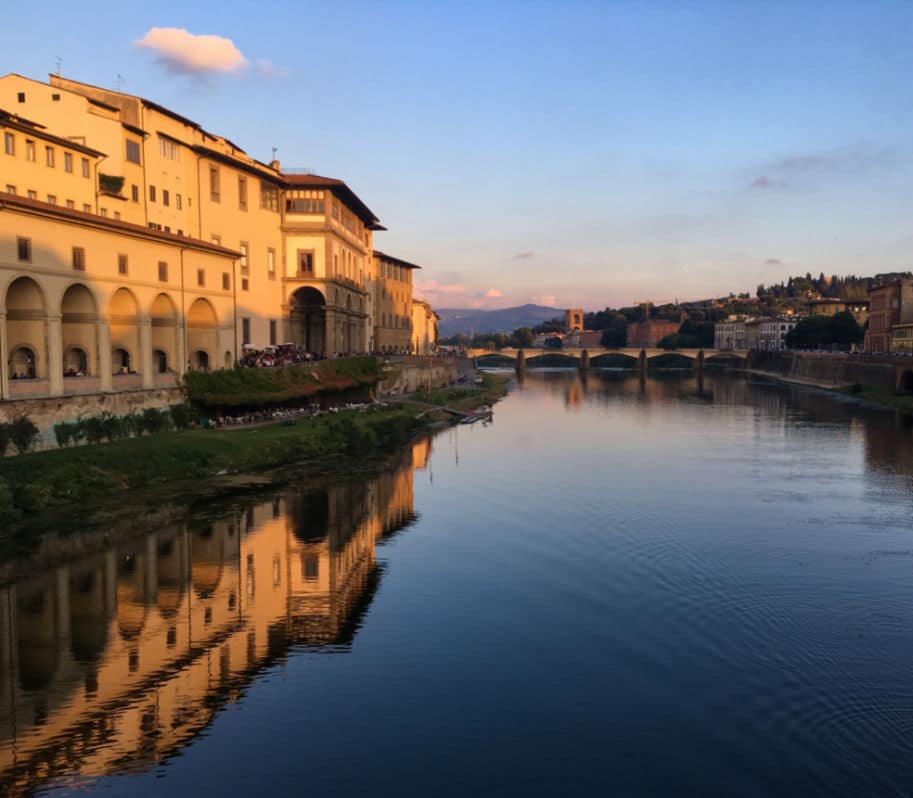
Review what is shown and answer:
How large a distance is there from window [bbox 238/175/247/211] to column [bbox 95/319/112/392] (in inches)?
754

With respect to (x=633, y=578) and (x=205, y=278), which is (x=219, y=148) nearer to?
(x=205, y=278)

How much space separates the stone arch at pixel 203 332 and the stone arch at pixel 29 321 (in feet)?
37.7

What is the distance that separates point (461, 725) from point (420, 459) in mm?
27189

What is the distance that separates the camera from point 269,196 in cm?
5125

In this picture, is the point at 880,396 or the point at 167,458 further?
the point at 880,396

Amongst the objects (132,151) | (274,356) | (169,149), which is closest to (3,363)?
(132,151)

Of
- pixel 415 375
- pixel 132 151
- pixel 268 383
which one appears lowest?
pixel 415 375

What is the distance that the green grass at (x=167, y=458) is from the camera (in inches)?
983

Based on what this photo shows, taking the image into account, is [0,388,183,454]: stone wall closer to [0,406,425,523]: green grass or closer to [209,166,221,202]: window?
[0,406,425,523]: green grass

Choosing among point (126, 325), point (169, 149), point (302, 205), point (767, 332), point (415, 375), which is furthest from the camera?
point (767, 332)

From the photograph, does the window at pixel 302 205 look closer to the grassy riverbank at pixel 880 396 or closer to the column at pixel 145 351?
the column at pixel 145 351

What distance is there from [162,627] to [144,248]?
21.6 m

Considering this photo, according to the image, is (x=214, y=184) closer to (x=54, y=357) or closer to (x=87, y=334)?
(x=87, y=334)

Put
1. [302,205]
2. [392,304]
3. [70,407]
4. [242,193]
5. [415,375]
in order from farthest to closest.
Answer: [392,304]
[415,375]
[302,205]
[242,193]
[70,407]
